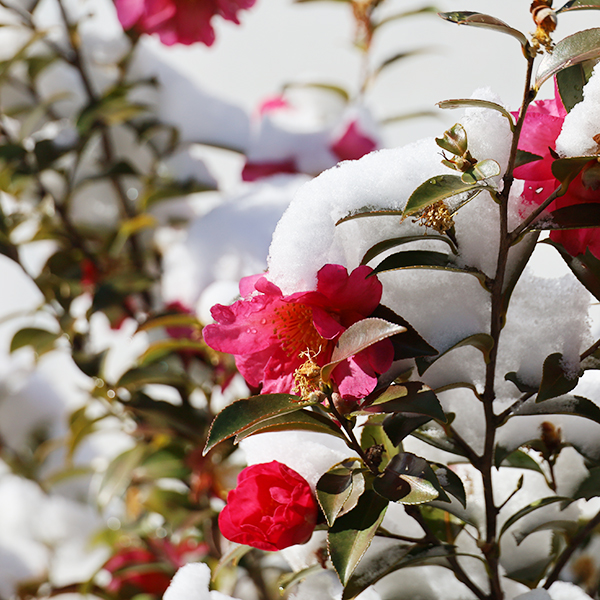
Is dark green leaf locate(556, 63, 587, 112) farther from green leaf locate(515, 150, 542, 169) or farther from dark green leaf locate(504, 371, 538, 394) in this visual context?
dark green leaf locate(504, 371, 538, 394)

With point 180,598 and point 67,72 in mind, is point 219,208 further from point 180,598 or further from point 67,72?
point 180,598

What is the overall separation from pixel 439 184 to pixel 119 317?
1012 millimetres

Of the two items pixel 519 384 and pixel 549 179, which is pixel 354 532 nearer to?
pixel 519 384

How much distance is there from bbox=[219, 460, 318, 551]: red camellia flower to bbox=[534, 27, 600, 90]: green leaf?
11.8 inches

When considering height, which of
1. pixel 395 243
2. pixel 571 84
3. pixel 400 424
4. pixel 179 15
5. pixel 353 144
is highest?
pixel 179 15

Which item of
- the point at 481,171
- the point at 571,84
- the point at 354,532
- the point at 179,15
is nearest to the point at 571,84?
the point at 571,84

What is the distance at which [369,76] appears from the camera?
56.4 inches

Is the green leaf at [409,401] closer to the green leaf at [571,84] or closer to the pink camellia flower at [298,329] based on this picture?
the pink camellia flower at [298,329]

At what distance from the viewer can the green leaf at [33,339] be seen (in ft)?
3.82

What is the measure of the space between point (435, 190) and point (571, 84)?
0.13 meters

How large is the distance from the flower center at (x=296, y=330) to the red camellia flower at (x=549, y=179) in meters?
0.17

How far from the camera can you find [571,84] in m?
0.45

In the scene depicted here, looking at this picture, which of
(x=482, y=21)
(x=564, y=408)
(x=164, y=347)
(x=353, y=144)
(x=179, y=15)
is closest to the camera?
(x=482, y=21)

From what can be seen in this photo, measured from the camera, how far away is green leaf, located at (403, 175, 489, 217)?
394mm
